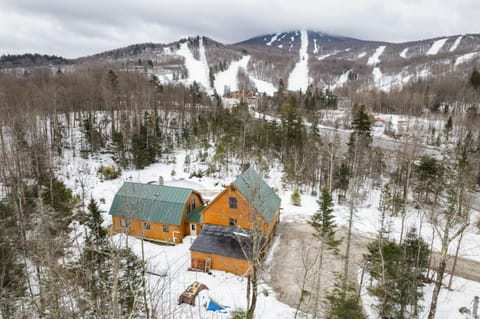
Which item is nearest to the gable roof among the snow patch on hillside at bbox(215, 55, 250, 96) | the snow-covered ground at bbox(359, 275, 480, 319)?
the snow-covered ground at bbox(359, 275, 480, 319)

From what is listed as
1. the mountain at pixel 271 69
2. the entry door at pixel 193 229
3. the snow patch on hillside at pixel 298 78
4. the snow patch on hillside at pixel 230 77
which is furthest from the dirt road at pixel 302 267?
the snow patch on hillside at pixel 298 78

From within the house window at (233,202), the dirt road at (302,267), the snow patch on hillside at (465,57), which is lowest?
the dirt road at (302,267)

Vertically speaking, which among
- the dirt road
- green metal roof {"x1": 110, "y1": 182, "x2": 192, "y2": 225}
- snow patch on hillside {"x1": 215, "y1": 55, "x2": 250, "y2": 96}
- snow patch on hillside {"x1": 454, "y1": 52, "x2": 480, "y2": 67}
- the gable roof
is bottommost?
the dirt road

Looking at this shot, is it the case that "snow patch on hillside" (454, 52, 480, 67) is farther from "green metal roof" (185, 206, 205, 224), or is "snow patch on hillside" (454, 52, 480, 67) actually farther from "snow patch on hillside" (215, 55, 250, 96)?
"green metal roof" (185, 206, 205, 224)

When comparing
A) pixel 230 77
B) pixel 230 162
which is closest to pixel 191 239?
pixel 230 162

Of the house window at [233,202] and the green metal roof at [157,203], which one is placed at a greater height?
the house window at [233,202]

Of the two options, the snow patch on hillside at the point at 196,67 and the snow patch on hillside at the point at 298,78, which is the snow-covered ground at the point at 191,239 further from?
the snow patch on hillside at the point at 298,78

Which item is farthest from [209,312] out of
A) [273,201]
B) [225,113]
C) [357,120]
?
[225,113]
